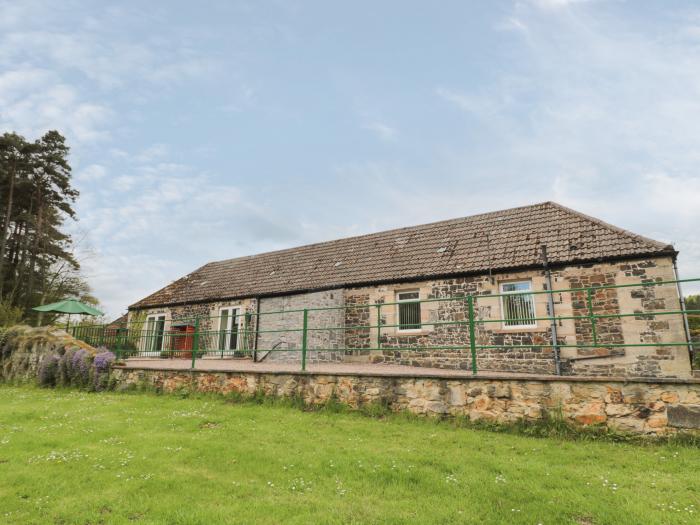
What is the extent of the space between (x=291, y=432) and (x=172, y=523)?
310 cm

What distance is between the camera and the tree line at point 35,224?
921 inches

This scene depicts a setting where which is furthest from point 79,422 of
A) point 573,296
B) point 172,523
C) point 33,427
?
point 573,296

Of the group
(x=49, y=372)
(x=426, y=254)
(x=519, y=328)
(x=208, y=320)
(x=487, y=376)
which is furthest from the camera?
(x=208, y=320)

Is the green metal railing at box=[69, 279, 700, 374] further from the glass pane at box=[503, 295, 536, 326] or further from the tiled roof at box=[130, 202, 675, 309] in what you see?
the tiled roof at box=[130, 202, 675, 309]

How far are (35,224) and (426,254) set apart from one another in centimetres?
2250

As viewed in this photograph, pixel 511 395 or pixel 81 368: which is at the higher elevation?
pixel 81 368

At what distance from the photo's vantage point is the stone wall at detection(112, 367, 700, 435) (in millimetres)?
6137

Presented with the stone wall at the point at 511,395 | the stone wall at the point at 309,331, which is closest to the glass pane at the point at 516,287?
the stone wall at the point at 309,331

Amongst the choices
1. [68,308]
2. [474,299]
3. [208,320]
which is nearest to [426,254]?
[474,299]

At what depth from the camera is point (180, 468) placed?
524 cm

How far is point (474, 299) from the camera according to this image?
13.2m

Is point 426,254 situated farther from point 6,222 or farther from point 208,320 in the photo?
point 6,222

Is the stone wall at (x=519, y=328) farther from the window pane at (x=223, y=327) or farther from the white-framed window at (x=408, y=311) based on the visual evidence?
the window pane at (x=223, y=327)

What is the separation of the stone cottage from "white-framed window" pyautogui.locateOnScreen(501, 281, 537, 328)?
1.3 inches
